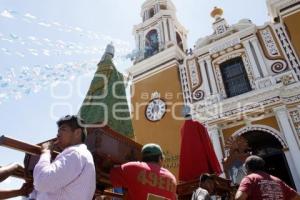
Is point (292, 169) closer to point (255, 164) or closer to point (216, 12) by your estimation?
point (255, 164)

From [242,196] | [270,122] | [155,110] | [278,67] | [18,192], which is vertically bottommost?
[242,196]

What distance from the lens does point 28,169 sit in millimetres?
2174

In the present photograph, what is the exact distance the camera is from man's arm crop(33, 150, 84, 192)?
169cm

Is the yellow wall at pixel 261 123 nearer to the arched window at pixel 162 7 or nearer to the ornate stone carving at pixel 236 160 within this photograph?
the ornate stone carving at pixel 236 160

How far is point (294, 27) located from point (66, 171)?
38.5 ft

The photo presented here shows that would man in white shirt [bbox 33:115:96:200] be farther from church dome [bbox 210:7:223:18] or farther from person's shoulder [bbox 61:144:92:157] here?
church dome [bbox 210:7:223:18]

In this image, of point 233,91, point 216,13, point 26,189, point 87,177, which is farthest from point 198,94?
point 87,177

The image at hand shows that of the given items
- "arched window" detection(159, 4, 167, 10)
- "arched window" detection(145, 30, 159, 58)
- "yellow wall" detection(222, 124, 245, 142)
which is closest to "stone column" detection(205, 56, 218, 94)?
"yellow wall" detection(222, 124, 245, 142)

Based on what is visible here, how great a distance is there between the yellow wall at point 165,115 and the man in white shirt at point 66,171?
9.09 m

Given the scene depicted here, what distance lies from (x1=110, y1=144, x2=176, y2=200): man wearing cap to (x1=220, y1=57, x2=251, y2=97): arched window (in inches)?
364

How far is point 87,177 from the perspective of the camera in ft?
6.15

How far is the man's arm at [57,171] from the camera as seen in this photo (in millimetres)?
1688

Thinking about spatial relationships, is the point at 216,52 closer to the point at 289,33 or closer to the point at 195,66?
the point at 195,66

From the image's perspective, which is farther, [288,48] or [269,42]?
[269,42]
